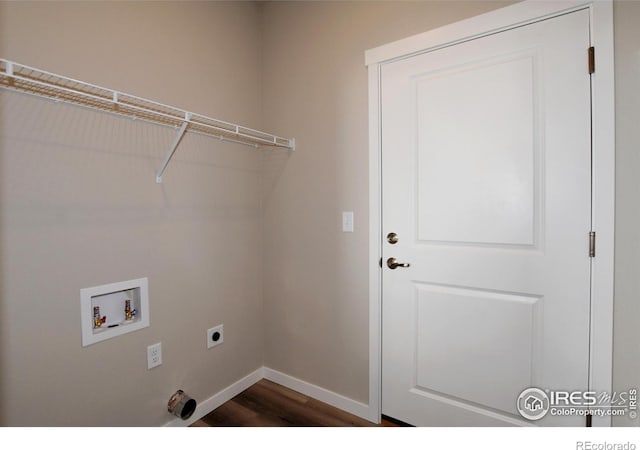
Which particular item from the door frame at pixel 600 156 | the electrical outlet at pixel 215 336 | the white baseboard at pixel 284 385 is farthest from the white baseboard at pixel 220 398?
the door frame at pixel 600 156

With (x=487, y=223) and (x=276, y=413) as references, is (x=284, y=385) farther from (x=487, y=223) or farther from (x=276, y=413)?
(x=487, y=223)

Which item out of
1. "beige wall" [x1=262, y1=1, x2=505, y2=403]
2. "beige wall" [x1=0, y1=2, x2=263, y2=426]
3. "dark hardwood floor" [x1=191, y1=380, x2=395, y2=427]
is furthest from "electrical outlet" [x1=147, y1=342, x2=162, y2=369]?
"beige wall" [x1=262, y1=1, x2=505, y2=403]

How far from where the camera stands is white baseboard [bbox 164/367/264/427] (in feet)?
5.85

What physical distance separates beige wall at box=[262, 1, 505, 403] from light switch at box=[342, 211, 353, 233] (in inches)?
1.1

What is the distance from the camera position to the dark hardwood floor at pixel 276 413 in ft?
5.98

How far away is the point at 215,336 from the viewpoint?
6.49 ft

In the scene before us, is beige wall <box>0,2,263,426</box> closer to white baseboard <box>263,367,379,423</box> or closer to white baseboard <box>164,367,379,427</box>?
white baseboard <box>164,367,379,427</box>

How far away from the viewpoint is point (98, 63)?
1434mm

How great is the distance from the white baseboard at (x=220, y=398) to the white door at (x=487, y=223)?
89 centimetres

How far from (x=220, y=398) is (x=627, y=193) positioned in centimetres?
220

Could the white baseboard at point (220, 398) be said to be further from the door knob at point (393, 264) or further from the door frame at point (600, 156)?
the door frame at point (600, 156)

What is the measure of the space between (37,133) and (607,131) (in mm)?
2144

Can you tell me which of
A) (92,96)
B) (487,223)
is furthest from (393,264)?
(92,96)
